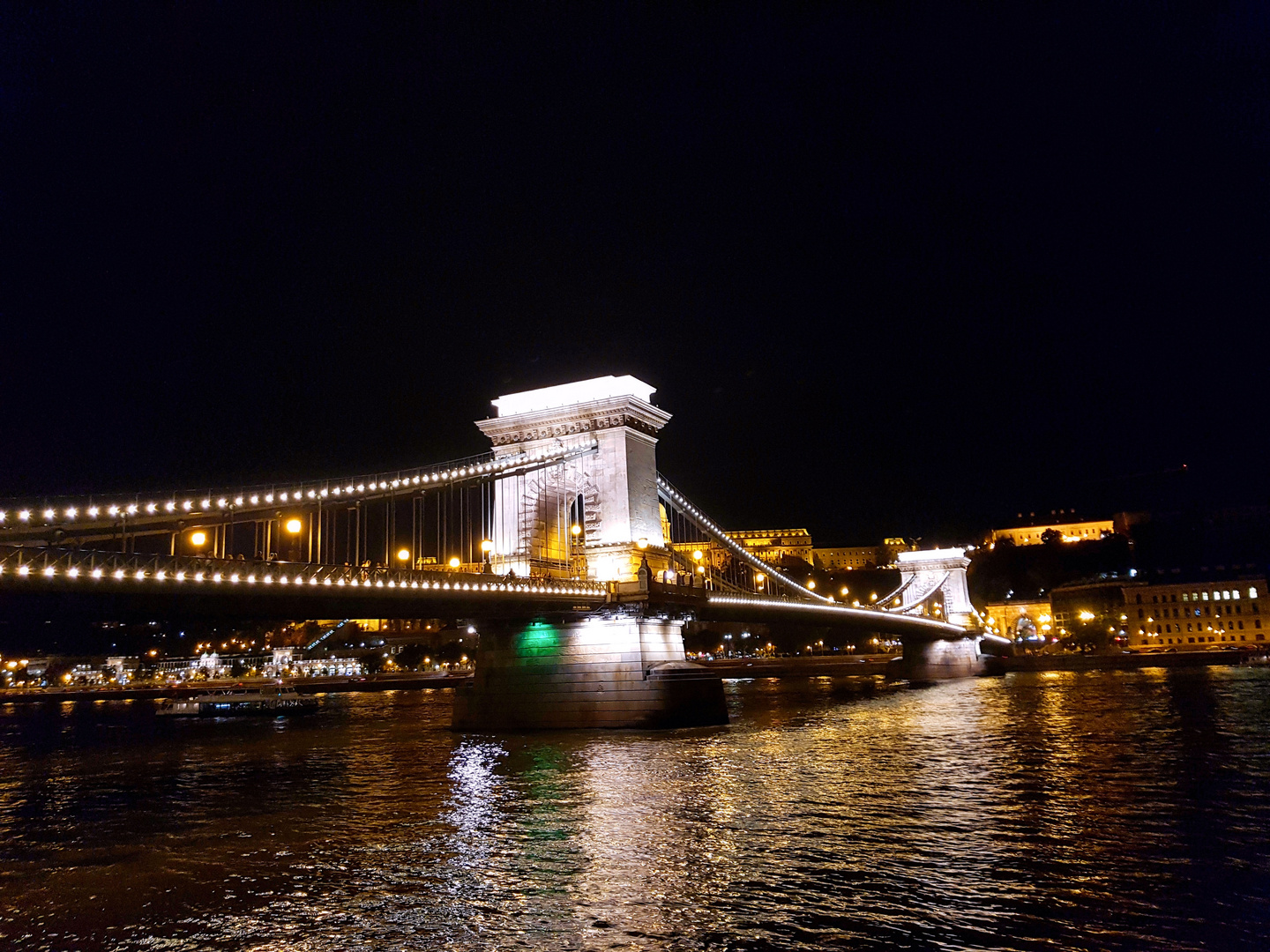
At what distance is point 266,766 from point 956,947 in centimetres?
2503

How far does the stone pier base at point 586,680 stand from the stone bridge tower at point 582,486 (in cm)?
307

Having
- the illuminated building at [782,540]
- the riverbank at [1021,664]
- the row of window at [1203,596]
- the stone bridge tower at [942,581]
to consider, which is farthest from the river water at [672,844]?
the illuminated building at [782,540]

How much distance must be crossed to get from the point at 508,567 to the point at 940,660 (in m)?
52.1

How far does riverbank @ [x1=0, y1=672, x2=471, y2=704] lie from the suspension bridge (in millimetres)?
58702

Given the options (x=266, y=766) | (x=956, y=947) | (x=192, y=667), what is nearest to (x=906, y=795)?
(x=956, y=947)

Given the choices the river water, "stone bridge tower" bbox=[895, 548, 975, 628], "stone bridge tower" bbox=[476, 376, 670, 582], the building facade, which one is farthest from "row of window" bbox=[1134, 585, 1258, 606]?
"stone bridge tower" bbox=[476, 376, 670, 582]

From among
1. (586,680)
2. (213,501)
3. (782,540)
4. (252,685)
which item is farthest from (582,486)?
(782,540)

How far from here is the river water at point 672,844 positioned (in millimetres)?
10023

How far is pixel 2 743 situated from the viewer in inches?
1770

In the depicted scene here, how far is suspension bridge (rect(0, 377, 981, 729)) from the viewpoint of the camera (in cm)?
1625

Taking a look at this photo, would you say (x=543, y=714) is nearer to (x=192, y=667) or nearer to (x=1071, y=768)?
(x=1071, y=768)

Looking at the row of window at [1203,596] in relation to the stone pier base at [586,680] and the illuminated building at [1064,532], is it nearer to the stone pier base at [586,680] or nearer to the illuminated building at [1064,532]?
the illuminated building at [1064,532]

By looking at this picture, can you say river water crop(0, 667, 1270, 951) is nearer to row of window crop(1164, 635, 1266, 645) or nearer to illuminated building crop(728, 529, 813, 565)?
row of window crop(1164, 635, 1266, 645)

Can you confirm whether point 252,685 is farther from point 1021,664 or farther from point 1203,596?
point 1203,596
